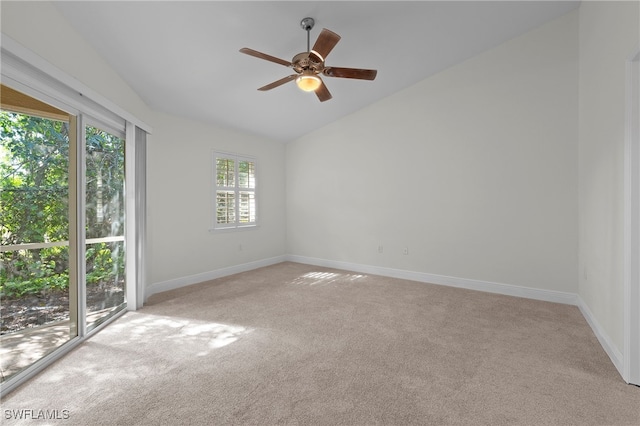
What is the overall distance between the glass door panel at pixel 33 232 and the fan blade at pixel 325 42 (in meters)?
2.20

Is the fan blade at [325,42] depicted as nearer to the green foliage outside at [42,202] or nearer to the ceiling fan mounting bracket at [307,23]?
the ceiling fan mounting bracket at [307,23]

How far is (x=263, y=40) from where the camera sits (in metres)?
3.00

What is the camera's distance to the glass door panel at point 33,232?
6.36 ft

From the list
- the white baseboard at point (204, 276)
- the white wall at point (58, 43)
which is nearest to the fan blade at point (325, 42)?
the white wall at point (58, 43)

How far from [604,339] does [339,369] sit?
91.4 inches

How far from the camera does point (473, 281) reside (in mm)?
4191

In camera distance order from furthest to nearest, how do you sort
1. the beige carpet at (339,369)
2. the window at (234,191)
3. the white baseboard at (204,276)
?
the window at (234,191) → the white baseboard at (204,276) → the beige carpet at (339,369)

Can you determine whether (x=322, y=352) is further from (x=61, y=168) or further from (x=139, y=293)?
(x=61, y=168)

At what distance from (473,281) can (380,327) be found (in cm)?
209

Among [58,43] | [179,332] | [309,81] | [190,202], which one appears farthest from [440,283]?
[58,43]

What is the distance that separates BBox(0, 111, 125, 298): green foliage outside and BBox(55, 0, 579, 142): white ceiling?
878mm

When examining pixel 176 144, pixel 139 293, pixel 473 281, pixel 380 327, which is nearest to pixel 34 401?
pixel 139 293

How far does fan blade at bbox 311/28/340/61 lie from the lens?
7.67ft

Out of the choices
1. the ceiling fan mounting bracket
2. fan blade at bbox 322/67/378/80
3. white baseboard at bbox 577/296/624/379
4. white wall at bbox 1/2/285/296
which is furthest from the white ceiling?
white baseboard at bbox 577/296/624/379
